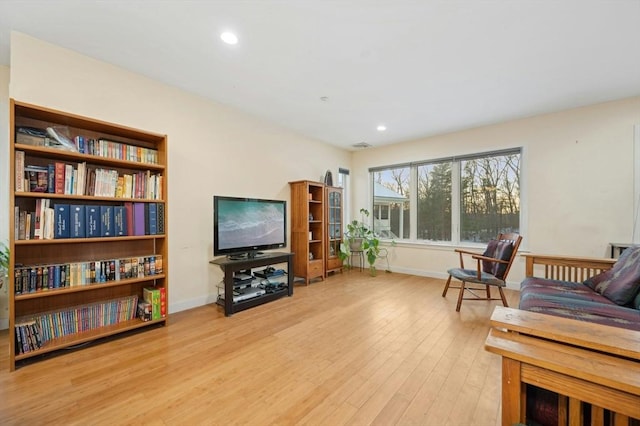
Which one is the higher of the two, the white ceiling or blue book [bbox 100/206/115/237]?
the white ceiling

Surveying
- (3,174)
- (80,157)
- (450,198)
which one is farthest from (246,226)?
(450,198)

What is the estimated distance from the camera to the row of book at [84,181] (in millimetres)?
1977

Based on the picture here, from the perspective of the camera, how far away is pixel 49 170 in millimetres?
2053

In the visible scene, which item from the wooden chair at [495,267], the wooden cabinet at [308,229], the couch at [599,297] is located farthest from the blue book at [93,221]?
the wooden chair at [495,267]

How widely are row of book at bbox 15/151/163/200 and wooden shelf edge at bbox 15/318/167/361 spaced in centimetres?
120

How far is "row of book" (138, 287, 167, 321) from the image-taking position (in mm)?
2510

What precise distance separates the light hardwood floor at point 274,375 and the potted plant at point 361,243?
6.62 feet

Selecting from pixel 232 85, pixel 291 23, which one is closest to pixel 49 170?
pixel 232 85

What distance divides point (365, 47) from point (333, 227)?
3137 millimetres

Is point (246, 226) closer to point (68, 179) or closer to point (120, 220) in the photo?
point (120, 220)

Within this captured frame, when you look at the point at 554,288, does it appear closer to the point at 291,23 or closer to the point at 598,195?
the point at 598,195

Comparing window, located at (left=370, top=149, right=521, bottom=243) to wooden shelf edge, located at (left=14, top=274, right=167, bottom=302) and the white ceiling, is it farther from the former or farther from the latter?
wooden shelf edge, located at (left=14, top=274, right=167, bottom=302)

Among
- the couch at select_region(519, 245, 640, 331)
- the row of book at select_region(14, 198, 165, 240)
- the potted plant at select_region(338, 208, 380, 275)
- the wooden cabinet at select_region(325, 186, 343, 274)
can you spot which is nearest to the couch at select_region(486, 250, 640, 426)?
the couch at select_region(519, 245, 640, 331)

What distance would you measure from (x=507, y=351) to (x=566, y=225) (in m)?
3.71
